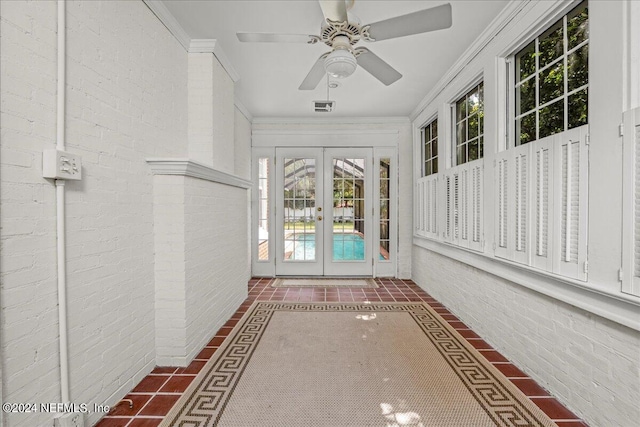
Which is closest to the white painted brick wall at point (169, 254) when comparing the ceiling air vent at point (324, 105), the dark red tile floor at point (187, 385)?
the dark red tile floor at point (187, 385)

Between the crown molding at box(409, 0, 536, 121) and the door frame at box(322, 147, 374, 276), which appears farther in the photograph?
the door frame at box(322, 147, 374, 276)

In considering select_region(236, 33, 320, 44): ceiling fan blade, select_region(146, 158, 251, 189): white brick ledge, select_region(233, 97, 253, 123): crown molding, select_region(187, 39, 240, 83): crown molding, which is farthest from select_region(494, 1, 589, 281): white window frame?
select_region(233, 97, 253, 123): crown molding

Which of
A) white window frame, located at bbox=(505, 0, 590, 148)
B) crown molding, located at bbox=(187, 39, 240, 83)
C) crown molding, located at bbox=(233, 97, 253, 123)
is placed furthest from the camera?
crown molding, located at bbox=(233, 97, 253, 123)

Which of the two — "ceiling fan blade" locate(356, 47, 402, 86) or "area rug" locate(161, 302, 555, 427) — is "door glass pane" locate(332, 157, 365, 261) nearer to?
"area rug" locate(161, 302, 555, 427)

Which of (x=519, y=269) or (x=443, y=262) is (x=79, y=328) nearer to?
(x=519, y=269)

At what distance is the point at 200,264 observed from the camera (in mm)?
2297

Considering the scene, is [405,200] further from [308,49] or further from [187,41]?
[187,41]

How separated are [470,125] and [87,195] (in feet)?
10.3

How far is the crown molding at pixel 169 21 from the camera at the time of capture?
6.63 ft

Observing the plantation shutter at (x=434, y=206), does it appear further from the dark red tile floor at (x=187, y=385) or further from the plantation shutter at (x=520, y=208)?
the plantation shutter at (x=520, y=208)

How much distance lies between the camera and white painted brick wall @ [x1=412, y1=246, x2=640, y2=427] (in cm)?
136

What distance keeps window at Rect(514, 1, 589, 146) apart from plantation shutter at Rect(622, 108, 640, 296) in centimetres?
35

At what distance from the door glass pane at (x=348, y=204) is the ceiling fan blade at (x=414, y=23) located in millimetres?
2752

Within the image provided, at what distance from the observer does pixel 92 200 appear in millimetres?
1520
